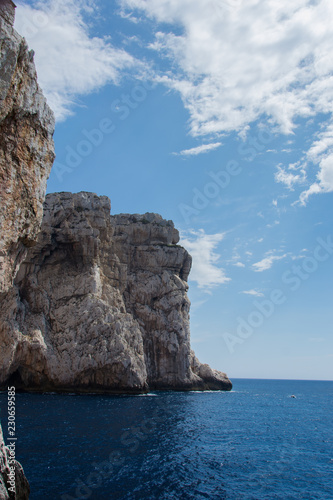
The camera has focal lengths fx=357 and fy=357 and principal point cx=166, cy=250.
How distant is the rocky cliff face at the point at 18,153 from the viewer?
10938 mm

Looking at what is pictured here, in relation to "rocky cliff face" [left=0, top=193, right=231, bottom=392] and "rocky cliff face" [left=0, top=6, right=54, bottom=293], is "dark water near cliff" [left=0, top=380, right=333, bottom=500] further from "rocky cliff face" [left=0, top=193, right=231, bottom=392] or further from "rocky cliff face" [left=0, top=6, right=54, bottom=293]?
"rocky cliff face" [left=0, top=6, right=54, bottom=293]

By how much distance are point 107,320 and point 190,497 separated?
40.0m

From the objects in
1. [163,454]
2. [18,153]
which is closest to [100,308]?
[163,454]

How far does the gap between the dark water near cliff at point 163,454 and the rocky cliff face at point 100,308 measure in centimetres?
1076

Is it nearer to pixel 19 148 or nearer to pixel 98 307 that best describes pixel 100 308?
pixel 98 307

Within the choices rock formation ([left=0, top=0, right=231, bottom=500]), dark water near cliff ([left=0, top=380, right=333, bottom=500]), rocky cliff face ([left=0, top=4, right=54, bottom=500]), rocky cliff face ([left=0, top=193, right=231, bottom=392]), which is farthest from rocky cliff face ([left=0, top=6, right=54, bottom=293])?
rocky cliff face ([left=0, top=193, right=231, bottom=392])

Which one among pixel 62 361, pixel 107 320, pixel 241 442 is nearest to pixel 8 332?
pixel 62 361

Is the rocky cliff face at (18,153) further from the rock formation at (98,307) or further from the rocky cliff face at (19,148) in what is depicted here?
the rock formation at (98,307)

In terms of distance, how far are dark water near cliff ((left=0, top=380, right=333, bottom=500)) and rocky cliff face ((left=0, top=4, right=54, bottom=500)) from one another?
6.80m

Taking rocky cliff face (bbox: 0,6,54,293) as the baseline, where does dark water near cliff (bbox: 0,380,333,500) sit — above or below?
below

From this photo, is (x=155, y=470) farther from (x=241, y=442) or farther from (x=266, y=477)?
(x=241, y=442)

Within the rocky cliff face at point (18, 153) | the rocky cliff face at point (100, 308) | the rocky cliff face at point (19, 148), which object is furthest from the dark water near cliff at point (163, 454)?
the rocky cliff face at point (19, 148)

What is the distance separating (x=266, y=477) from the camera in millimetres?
21641

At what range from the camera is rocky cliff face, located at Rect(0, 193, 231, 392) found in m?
52.2
